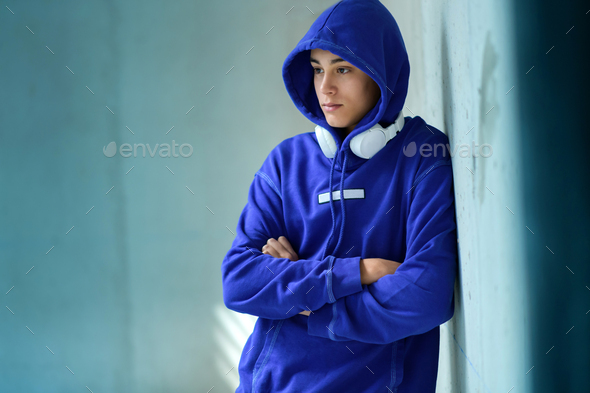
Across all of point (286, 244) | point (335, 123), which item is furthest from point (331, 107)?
point (286, 244)

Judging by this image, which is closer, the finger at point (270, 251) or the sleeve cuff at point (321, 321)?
the sleeve cuff at point (321, 321)

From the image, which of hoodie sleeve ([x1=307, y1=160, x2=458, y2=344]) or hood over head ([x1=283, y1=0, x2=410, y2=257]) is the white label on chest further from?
hoodie sleeve ([x1=307, y1=160, x2=458, y2=344])

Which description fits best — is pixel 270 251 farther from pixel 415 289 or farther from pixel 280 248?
pixel 415 289

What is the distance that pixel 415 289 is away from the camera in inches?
41.1

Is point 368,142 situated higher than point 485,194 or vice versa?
point 368,142

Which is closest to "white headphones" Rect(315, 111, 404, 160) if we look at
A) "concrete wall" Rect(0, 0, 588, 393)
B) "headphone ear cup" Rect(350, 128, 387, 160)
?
"headphone ear cup" Rect(350, 128, 387, 160)

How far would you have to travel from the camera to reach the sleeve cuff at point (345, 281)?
43.3 inches

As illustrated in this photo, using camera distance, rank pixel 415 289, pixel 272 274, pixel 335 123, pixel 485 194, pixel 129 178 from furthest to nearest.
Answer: pixel 129 178 → pixel 335 123 → pixel 272 274 → pixel 415 289 → pixel 485 194

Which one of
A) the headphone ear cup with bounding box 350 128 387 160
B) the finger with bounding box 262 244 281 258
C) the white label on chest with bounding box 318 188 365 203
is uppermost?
the headphone ear cup with bounding box 350 128 387 160

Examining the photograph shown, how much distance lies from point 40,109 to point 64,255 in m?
0.70

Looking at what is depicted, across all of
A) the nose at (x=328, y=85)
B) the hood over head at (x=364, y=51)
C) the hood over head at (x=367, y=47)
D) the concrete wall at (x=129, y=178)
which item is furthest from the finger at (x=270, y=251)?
the concrete wall at (x=129, y=178)

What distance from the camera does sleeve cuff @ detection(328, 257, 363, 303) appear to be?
1099 mm

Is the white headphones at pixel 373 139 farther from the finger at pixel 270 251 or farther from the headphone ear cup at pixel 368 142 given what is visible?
the finger at pixel 270 251

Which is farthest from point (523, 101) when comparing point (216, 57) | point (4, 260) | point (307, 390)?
point (4, 260)
